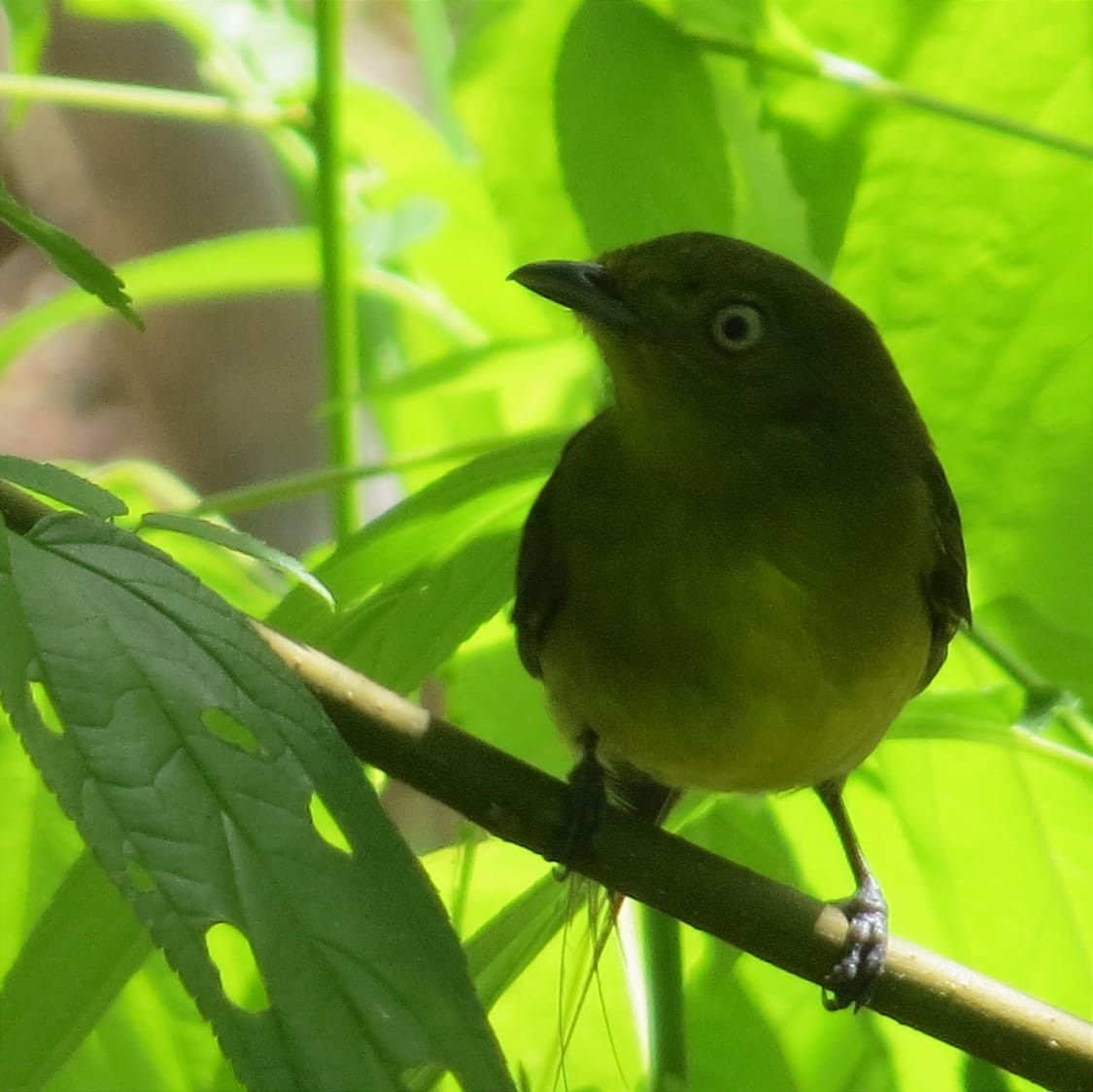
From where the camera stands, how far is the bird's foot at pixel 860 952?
56.4 inches

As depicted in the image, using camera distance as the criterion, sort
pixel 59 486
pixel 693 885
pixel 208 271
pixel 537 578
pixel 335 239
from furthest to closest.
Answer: pixel 208 271
pixel 335 239
pixel 537 578
pixel 693 885
pixel 59 486

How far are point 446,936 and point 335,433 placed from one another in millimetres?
1300

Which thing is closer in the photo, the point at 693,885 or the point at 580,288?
the point at 693,885

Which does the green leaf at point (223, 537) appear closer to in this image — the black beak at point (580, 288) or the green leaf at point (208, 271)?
the black beak at point (580, 288)

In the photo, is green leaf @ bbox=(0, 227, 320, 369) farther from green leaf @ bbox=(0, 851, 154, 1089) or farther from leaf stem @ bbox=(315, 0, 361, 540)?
green leaf @ bbox=(0, 851, 154, 1089)

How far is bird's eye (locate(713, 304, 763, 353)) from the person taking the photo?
1763 mm

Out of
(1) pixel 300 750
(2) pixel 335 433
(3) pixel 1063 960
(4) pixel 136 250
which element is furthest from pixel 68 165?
(1) pixel 300 750

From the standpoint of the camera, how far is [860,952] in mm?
Answer: 1449

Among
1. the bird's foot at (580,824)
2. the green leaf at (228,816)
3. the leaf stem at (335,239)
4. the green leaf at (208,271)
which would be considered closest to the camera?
the green leaf at (228,816)

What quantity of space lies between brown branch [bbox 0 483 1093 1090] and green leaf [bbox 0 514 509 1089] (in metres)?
0.31

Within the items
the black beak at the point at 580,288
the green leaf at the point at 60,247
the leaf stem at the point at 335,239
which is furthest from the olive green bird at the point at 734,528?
the green leaf at the point at 60,247

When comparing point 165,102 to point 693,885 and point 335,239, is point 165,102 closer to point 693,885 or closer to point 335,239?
point 335,239

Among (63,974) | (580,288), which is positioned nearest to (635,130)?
(580,288)

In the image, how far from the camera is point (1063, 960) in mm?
1798
